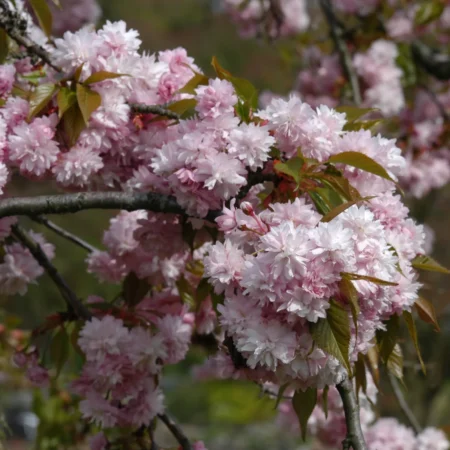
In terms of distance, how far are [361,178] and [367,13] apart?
7.66 feet

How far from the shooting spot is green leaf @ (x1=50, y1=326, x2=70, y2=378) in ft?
5.34

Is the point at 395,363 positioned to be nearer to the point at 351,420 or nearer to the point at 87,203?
the point at 351,420

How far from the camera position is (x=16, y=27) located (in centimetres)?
158

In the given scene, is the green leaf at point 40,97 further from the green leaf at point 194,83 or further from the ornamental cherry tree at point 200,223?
the green leaf at point 194,83

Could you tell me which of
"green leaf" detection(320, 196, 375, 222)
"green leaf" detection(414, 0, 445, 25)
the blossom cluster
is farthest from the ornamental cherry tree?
"green leaf" detection(414, 0, 445, 25)

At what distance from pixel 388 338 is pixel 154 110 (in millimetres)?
606

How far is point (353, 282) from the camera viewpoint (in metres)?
1.02

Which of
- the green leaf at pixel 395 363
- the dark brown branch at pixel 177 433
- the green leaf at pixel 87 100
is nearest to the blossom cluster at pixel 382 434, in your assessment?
the dark brown branch at pixel 177 433

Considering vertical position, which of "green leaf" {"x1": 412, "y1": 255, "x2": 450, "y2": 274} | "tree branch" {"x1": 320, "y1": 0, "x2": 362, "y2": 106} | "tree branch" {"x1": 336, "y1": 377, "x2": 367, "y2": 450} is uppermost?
"tree branch" {"x1": 320, "y1": 0, "x2": 362, "y2": 106}

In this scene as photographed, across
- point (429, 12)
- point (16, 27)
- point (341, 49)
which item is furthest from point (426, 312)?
point (429, 12)

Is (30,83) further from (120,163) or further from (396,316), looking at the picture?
(396,316)

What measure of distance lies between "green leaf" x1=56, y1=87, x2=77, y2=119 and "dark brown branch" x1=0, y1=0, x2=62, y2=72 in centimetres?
24

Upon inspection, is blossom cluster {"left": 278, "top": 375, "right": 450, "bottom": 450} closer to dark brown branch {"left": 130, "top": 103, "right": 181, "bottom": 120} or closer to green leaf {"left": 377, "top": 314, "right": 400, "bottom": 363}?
green leaf {"left": 377, "top": 314, "right": 400, "bottom": 363}

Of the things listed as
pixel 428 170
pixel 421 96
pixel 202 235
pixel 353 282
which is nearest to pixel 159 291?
pixel 202 235
